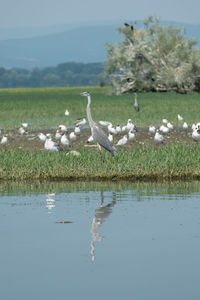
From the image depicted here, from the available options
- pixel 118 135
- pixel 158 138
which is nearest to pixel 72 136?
pixel 118 135

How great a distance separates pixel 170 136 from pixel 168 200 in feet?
44.6

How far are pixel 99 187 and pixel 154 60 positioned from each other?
48574 mm

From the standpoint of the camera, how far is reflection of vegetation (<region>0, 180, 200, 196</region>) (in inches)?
658

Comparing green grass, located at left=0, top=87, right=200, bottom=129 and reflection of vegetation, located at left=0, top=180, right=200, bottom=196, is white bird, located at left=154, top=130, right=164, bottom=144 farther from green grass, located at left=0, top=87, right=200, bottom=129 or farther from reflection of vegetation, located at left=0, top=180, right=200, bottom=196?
green grass, located at left=0, top=87, right=200, bottom=129

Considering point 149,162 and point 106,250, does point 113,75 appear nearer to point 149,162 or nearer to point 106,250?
point 149,162

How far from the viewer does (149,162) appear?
19.2 metres

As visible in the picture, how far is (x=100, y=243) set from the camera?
37.6ft

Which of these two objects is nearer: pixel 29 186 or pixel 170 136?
pixel 29 186

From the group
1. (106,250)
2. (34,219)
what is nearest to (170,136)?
(34,219)

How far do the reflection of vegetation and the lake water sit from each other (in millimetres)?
42

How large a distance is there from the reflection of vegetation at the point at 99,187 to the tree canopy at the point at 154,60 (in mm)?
44914

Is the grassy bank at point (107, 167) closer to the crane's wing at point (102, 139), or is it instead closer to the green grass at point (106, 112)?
the crane's wing at point (102, 139)

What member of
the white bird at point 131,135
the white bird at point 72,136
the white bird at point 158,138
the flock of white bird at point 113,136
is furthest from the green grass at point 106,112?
the white bird at point 158,138

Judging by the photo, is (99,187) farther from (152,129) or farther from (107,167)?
(152,129)
